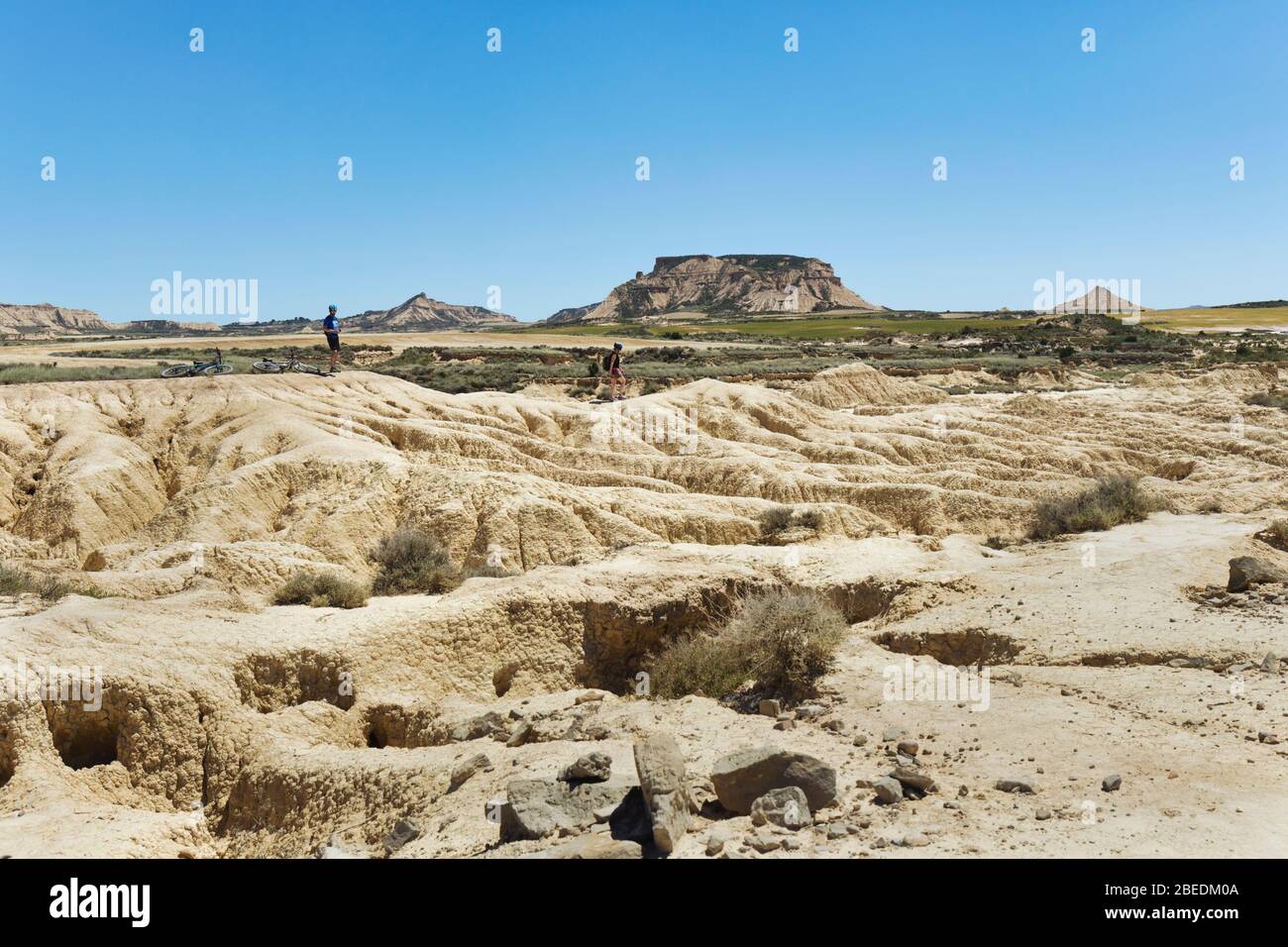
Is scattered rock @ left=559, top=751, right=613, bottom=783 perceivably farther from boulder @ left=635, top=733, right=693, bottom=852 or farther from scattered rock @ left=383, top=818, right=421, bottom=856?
scattered rock @ left=383, top=818, right=421, bottom=856

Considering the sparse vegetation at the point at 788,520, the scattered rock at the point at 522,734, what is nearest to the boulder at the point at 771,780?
the scattered rock at the point at 522,734

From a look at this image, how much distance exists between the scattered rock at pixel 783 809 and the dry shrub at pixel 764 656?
2940 millimetres

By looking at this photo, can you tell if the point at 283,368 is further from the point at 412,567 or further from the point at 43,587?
the point at 412,567

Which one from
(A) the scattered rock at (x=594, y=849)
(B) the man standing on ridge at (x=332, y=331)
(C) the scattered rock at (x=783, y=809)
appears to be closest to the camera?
(A) the scattered rock at (x=594, y=849)

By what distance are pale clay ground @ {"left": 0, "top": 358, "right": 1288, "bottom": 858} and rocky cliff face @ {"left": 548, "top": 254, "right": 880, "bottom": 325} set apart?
134 m

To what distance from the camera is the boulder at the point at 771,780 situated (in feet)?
20.5

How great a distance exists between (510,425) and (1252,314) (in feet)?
359

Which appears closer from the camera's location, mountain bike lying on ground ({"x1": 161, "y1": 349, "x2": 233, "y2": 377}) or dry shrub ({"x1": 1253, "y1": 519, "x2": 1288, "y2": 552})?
dry shrub ({"x1": 1253, "y1": 519, "x2": 1288, "y2": 552})

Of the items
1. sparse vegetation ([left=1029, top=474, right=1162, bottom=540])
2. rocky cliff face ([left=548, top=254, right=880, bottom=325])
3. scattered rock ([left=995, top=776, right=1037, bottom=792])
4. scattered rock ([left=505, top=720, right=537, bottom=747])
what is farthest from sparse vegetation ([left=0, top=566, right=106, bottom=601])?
rocky cliff face ([left=548, top=254, right=880, bottom=325])

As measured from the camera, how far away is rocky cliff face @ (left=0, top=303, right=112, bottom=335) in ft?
462

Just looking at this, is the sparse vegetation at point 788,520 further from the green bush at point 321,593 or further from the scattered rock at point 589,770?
the scattered rock at point 589,770

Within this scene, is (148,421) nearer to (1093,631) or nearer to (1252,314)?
(1093,631)

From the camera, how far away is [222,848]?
25.1ft
